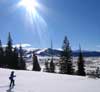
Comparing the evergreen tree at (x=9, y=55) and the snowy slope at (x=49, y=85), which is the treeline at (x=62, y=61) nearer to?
the evergreen tree at (x=9, y=55)

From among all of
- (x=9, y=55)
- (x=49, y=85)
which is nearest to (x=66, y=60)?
(x=9, y=55)

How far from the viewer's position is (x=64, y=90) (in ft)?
77.1

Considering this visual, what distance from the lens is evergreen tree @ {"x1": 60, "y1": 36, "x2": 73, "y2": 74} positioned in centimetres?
6414

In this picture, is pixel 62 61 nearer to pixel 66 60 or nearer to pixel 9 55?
pixel 66 60

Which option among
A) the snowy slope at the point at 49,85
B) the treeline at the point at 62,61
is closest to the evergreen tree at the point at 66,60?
the treeline at the point at 62,61

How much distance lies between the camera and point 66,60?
6575 cm

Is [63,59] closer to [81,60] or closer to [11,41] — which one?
[81,60]

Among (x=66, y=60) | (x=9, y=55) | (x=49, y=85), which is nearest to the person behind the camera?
(x=49, y=85)

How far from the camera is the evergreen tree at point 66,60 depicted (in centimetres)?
6414

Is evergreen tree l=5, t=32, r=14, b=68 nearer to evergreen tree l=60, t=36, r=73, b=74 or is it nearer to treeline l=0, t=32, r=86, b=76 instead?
treeline l=0, t=32, r=86, b=76

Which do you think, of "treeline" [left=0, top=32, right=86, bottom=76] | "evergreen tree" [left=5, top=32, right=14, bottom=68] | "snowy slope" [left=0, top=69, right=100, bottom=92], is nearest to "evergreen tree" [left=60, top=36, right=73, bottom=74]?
"treeline" [left=0, top=32, right=86, bottom=76]

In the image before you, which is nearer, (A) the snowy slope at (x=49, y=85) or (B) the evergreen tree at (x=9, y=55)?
(A) the snowy slope at (x=49, y=85)

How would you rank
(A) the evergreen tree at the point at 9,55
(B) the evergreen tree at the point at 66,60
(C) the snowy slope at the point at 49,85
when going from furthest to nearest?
(A) the evergreen tree at the point at 9,55, (B) the evergreen tree at the point at 66,60, (C) the snowy slope at the point at 49,85

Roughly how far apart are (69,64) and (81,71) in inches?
150
